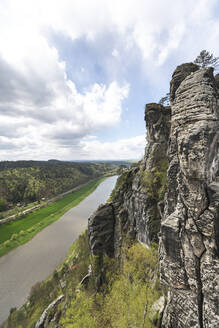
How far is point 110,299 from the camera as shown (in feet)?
35.2

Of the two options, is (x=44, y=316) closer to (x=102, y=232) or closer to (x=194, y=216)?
(x=102, y=232)

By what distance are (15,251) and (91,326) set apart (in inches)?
1325

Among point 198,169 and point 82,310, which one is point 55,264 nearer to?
point 82,310

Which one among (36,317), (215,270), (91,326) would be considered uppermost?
(215,270)

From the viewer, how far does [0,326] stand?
17984 millimetres

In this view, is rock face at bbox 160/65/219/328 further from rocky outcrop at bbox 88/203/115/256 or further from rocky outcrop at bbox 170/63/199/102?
rocky outcrop at bbox 88/203/115/256

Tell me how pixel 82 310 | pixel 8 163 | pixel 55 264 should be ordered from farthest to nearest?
pixel 8 163 → pixel 55 264 → pixel 82 310

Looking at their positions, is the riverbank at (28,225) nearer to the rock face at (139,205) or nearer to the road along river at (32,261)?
the road along river at (32,261)

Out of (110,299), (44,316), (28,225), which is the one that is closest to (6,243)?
(28,225)

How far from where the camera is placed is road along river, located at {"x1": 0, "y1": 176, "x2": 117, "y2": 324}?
22.3 metres

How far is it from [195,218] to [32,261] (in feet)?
122

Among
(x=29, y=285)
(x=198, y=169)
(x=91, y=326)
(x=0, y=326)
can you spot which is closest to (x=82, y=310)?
(x=91, y=326)

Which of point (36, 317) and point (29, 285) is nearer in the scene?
point (36, 317)

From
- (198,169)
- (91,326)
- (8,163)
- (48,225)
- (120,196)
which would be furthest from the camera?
(8,163)
